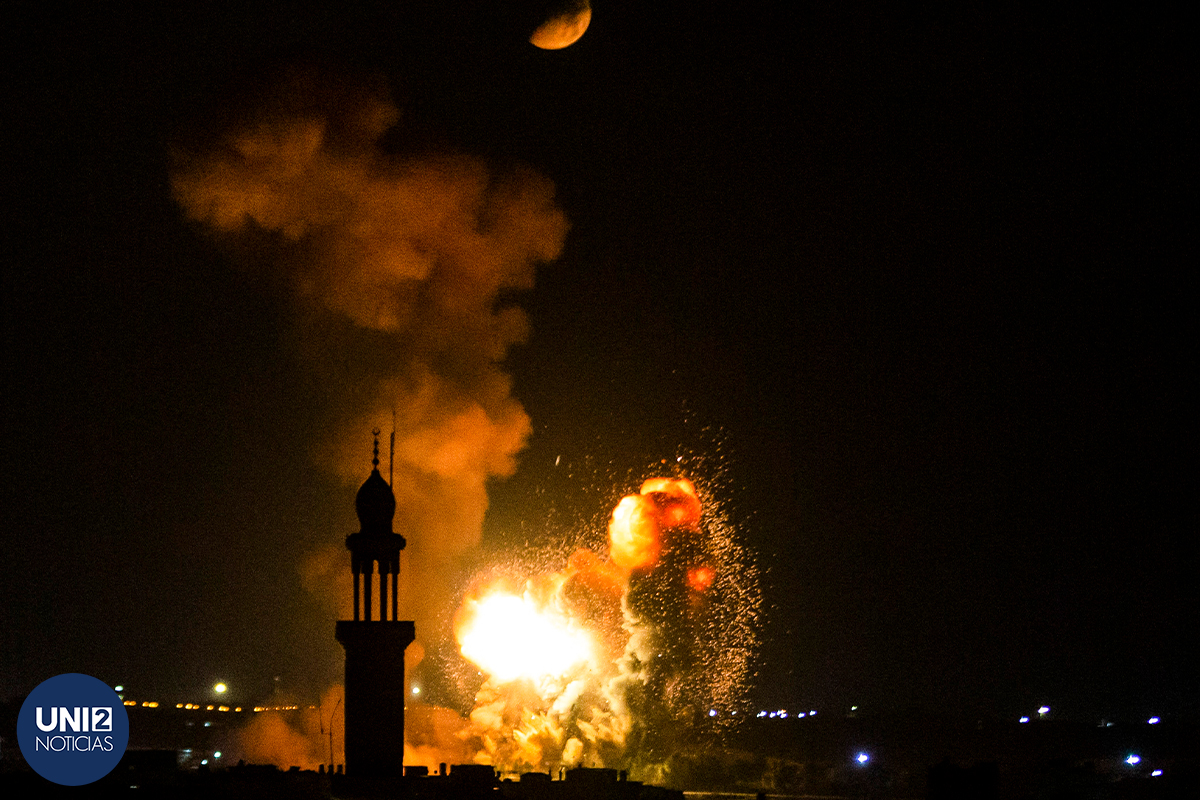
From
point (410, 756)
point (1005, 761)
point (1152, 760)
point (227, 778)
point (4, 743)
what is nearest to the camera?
point (227, 778)

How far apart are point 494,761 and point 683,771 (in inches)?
1314

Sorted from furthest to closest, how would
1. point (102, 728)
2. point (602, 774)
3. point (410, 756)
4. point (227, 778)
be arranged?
1. point (410, 756)
2. point (602, 774)
3. point (227, 778)
4. point (102, 728)

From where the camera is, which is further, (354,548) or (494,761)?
(494,761)

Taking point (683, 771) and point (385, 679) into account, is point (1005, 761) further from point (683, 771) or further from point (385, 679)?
point (385, 679)

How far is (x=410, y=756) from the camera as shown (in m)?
115

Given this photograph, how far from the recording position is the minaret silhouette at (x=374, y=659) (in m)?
83.1

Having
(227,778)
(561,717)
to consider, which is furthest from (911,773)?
(227,778)

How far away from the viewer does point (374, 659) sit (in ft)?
274

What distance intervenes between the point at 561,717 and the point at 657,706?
38.0 ft

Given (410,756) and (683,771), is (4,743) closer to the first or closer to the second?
(410,756)

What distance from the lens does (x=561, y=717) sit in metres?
123

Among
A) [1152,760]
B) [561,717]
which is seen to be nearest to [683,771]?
[561,717]

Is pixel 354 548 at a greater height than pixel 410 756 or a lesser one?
greater

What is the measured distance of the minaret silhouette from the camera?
8312 centimetres
